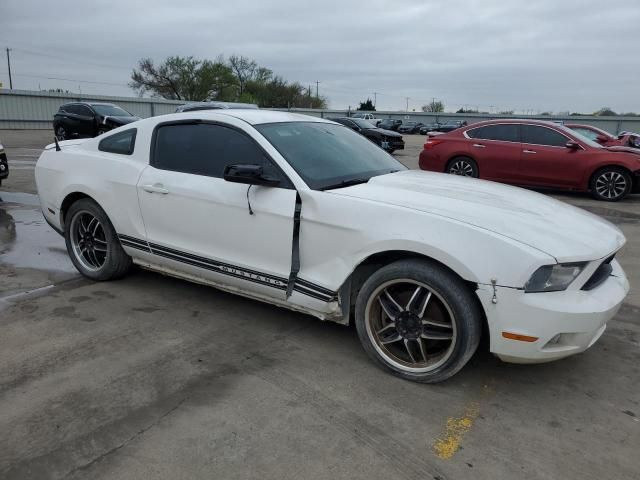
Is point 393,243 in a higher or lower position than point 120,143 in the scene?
lower

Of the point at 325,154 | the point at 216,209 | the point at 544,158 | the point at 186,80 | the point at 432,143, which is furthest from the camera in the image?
the point at 186,80

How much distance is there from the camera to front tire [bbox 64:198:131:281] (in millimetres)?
4492

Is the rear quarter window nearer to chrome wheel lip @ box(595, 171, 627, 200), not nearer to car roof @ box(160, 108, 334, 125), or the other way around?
car roof @ box(160, 108, 334, 125)

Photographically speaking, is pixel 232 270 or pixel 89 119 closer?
pixel 232 270

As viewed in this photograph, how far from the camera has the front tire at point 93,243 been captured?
14.7 feet

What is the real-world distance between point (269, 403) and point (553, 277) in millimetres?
1675

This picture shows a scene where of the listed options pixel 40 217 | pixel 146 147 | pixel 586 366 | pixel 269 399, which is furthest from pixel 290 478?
pixel 40 217

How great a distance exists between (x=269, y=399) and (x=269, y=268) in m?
0.92

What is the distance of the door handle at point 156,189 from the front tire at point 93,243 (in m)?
0.65

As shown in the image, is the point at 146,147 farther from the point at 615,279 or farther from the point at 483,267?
the point at 615,279

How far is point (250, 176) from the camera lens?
3328mm

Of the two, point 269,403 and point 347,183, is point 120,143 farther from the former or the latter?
point 269,403

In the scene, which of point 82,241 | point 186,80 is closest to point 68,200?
point 82,241

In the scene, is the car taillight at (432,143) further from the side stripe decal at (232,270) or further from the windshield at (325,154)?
the side stripe decal at (232,270)
